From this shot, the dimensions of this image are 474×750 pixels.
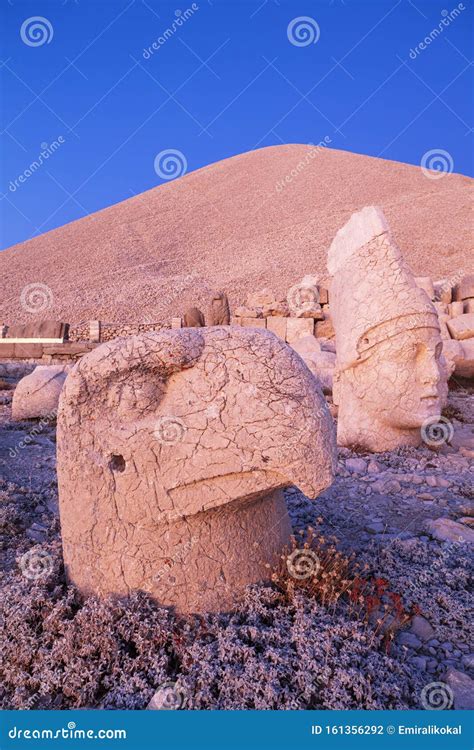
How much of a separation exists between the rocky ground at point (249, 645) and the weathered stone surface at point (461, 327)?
8646 mm

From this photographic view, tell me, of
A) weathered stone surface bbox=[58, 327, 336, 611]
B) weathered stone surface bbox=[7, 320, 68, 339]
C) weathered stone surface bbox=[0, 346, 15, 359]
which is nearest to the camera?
weathered stone surface bbox=[58, 327, 336, 611]

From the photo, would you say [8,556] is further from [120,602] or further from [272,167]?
[272,167]

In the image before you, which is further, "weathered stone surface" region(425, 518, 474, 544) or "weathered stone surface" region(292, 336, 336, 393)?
"weathered stone surface" region(292, 336, 336, 393)

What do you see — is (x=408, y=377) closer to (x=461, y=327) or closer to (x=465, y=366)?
(x=465, y=366)

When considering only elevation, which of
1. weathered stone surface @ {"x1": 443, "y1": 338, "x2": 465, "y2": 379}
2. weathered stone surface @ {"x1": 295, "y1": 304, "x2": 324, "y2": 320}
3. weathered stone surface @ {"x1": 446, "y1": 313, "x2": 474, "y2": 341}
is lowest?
weathered stone surface @ {"x1": 443, "y1": 338, "x2": 465, "y2": 379}

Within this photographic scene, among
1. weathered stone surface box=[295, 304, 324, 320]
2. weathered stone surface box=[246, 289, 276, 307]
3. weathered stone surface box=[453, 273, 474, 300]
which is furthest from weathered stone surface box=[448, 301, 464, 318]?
weathered stone surface box=[246, 289, 276, 307]

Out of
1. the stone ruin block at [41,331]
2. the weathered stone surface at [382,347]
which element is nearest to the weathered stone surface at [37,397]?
the weathered stone surface at [382,347]

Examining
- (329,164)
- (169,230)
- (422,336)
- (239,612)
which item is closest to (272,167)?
(329,164)

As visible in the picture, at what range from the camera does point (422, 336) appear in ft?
17.0

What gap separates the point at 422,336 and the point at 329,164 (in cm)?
4805

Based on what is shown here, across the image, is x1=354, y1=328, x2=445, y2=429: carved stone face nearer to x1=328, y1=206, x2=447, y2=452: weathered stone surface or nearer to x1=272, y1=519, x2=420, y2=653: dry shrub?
x1=328, y1=206, x2=447, y2=452: weathered stone surface

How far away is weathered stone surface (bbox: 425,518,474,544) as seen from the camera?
3.40 m

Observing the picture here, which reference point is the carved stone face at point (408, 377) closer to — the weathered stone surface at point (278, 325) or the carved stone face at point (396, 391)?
the carved stone face at point (396, 391)

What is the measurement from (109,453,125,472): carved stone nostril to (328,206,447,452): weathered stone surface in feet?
11.5
